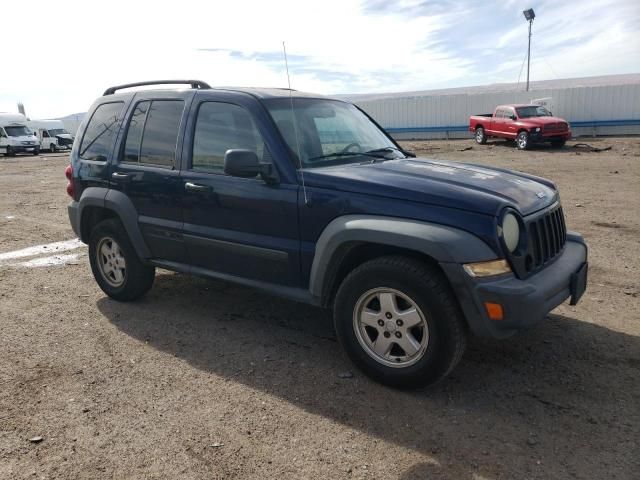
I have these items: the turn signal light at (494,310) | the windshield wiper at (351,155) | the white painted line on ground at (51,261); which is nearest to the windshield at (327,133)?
the windshield wiper at (351,155)

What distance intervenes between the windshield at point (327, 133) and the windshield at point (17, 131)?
113 ft

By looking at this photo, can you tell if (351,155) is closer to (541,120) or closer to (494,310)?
(494,310)

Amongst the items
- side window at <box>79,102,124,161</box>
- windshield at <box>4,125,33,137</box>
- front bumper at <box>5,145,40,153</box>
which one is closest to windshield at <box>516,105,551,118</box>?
side window at <box>79,102,124,161</box>

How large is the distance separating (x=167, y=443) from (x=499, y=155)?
58.8ft

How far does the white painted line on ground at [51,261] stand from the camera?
21.6 feet

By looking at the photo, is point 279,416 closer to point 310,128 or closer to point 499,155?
point 310,128

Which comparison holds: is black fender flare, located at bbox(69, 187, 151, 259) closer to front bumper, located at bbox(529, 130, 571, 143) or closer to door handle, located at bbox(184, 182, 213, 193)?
door handle, located at bbox(184, 182, 213, 193)

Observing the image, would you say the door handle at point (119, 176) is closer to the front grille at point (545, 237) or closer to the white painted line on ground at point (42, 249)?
the white painted line on ground at point (42, 249)

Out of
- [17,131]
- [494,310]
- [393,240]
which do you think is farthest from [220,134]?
[17,131]

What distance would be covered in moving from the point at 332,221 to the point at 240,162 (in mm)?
727

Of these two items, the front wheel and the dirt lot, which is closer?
the dirt lot

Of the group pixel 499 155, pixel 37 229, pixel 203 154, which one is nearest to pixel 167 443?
pixel 203 154

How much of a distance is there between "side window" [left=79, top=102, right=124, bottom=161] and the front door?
1.09 meters

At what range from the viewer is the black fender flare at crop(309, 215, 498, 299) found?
119 inches
